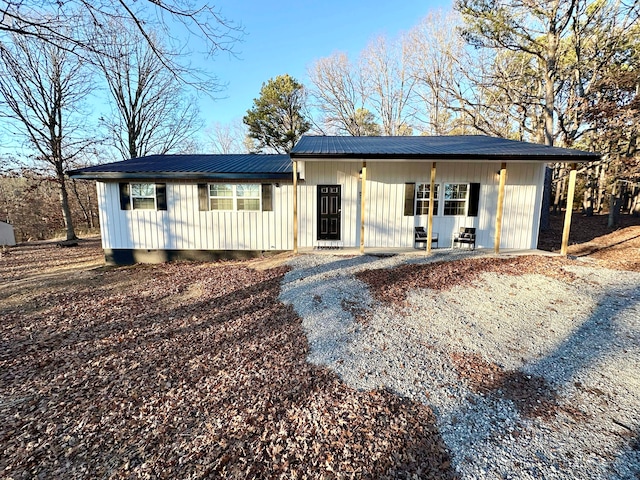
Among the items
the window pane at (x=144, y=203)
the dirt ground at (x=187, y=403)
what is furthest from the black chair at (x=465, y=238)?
the window pane at (x=144, y=203)

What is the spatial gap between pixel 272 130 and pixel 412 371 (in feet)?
61.0

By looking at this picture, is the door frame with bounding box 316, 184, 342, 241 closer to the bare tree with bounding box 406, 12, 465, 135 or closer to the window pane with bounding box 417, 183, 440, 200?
the window pane with bounding box 417, 183, 440, 200

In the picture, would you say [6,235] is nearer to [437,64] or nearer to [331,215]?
[331,215]

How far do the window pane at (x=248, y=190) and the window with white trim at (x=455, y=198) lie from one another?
18.1 feet

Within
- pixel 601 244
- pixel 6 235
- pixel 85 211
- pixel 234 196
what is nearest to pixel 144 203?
pixel 234 196

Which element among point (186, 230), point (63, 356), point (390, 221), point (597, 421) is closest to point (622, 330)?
point (597, 421)

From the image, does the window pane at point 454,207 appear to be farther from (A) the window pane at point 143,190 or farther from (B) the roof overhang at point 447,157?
(A) the window pane at point 143,190

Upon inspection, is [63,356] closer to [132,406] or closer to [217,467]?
[132,406]

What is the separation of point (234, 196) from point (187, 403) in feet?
21.3

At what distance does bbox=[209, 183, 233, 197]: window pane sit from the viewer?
8297 mm

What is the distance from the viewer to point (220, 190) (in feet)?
27.3

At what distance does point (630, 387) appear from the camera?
278cm

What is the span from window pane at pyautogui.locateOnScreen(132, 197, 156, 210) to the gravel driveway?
531 centimetres

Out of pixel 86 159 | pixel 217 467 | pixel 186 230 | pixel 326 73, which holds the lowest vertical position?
pixel 217 467
